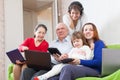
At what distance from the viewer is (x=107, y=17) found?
3.13m

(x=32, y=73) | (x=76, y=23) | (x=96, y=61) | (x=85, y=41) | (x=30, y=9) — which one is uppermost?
(x=30, y=9)

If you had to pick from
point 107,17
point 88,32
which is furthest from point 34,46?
point 107,17

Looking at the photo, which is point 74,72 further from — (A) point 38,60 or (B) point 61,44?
(B) point 61,44

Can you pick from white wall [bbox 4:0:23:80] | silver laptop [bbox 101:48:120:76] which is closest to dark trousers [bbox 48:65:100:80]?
silver laptop [bbox 101:48:120:76]

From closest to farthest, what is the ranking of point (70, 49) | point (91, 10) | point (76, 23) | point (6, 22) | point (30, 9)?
point (70, 49) < point (76, 23) < point (91, 10) < point (6, 22) < point (30, 9)

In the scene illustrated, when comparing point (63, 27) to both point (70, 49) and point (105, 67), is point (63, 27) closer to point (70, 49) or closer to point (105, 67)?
point (70, 49)

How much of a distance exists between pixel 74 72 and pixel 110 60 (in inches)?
13.8

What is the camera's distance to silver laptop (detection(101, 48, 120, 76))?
2107 millimetres

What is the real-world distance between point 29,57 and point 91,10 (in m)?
1.29

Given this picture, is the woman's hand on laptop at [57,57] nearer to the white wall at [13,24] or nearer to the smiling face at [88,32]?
the smiling face at [88,32]

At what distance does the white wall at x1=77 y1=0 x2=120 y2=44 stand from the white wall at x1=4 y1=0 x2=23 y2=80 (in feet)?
5.71

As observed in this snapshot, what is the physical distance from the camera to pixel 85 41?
9.05ft

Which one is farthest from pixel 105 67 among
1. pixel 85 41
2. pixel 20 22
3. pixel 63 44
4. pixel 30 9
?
pixel 30 9

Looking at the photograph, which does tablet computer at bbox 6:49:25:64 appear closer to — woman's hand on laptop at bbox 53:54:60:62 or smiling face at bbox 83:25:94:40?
woman's hand on laptop at bbox 53:54:60:62
